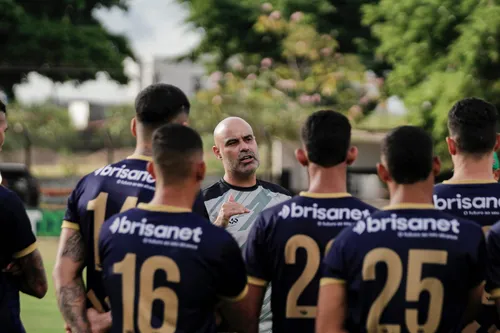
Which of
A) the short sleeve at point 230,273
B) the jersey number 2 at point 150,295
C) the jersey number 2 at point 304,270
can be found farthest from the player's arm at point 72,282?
the jersey number 2 at point 304,270

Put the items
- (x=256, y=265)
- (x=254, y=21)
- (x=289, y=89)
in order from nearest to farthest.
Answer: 1. (x=256, y=265)
2. (x=289, y=89)
3. (x=254, y=21)

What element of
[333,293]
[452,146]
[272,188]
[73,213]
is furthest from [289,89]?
[333,293]

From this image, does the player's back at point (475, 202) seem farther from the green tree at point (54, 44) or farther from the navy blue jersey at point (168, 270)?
the green tree at point (54, 44)

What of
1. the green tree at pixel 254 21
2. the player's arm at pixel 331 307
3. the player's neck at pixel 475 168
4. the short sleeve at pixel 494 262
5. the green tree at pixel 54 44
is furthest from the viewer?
the green tree at pixel 254 21

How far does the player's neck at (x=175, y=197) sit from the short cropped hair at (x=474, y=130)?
1.78 m

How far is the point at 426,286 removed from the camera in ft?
15.6

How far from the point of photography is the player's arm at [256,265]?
5227mm

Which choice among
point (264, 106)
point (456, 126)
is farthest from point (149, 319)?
point (264, 106)

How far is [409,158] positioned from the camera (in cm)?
485

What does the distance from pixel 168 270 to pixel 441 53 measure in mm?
31296

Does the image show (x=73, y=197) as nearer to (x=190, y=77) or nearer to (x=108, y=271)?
(x=108, y=271)

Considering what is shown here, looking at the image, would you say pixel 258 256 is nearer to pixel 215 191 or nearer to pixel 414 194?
pixel 414 194

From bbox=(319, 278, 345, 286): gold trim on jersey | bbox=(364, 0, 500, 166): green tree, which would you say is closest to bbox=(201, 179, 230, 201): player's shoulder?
bbox=(319, 278, 345, 286): gold trim on jersey

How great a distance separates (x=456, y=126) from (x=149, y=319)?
2208mm
